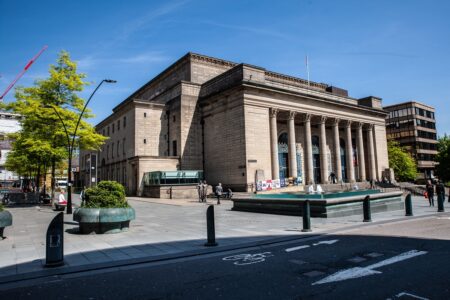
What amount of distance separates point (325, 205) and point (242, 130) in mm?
20278

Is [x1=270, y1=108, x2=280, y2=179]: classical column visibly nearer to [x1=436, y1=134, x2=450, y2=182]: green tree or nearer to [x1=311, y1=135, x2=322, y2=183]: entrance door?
[x1=311, y1=135, x2=322, y2=183]: entrance door

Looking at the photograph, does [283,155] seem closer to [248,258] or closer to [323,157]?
[323,157]

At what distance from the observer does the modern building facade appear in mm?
86250

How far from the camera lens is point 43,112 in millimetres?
25906

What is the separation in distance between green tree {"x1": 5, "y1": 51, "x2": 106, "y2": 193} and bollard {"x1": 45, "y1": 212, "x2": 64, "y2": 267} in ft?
62.9

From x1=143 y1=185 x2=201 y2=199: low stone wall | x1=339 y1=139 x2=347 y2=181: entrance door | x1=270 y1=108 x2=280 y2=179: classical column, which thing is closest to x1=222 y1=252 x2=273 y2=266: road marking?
x1=143 y1=185 x2=201 y2=199: low stone wall

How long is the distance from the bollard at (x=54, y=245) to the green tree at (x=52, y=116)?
19.2 m

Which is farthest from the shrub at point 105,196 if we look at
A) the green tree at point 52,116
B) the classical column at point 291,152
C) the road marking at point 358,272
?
the classical column at point 291,152

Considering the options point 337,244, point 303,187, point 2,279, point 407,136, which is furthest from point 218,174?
point 407,136

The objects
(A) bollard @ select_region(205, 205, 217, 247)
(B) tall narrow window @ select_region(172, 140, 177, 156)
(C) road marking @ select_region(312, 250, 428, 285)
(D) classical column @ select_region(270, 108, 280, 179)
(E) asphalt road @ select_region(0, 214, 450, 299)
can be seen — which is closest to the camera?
(E) asphalt road @ select_region(0, 214, 450, 299)

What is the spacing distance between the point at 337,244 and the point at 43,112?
989 inches

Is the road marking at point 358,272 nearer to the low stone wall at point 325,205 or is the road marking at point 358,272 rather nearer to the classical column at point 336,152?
the low stone wall at point 325,205

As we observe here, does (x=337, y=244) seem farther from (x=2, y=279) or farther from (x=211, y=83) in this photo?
(x=211, y=83)

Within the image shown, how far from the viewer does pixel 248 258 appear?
8.36 m
